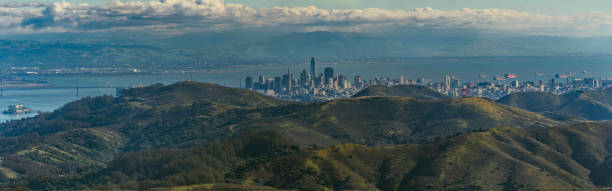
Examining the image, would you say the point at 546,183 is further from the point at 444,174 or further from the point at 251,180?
the point at 251,180

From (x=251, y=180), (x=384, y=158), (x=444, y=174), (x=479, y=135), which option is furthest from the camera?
(x=479, y=135)

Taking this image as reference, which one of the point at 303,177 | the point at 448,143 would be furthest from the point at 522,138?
the point at 303,177

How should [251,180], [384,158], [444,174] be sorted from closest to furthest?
[251,180] < [444,174] < [384,158]

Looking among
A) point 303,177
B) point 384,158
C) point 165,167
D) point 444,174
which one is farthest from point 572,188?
point 165,167

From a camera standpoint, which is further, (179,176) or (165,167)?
(165,167)

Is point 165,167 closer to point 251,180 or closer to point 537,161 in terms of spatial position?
point 251,180

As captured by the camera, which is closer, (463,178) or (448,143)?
(463,178)
